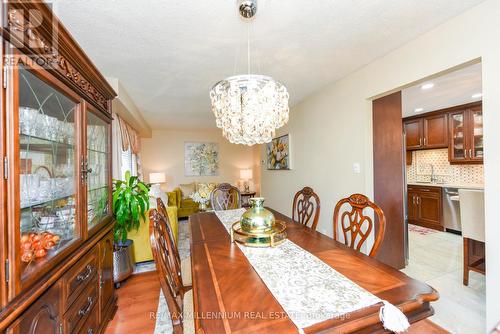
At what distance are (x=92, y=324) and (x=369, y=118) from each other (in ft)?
9.95

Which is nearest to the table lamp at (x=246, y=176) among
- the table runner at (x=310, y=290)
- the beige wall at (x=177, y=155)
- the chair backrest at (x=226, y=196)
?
the beige wall at (x=177, y=155)

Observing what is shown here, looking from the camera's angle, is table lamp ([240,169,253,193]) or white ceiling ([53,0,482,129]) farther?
table lamp ([240,169,253,193])

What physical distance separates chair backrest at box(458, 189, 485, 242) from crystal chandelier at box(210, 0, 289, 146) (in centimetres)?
204

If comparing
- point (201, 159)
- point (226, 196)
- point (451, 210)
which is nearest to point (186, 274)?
point (226, 196)

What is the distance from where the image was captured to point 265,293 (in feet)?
2.83

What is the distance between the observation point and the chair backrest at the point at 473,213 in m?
1.99

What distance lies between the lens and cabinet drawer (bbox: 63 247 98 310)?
3.66ft

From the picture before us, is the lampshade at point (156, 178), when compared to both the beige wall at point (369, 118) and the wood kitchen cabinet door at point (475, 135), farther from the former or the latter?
the wood kitchen cabinet door at point (475, 135)

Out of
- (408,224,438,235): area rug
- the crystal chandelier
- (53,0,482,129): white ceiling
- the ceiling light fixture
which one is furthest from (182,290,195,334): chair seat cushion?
(408,224,438,235): area rug

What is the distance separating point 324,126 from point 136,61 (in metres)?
2.43

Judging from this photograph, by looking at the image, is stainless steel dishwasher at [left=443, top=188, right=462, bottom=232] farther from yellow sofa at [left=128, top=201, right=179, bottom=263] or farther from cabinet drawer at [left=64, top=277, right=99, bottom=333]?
cabinet drawer at [left=64, top=277, right=99, bottom=333]

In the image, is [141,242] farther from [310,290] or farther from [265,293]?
[310,290]

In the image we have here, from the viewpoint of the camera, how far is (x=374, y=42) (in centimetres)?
189

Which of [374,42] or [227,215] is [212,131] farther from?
[374,42]
